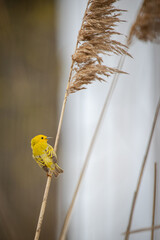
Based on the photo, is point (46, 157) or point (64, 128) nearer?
point (46, 157)

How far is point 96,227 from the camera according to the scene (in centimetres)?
85

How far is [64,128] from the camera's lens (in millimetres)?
1091

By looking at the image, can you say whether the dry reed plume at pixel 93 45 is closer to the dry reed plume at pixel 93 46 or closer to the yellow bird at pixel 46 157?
the dry reed plume at pixel 93 46

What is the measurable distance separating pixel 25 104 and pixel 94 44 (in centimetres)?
67

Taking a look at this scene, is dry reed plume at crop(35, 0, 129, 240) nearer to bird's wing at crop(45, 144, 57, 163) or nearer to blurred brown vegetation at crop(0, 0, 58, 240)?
bird's wing at crop(45, 144, 57, 163)

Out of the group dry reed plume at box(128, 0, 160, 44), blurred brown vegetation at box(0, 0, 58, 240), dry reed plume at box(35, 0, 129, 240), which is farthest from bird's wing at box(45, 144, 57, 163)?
blurred brown vegetation at box(0, 0, 58, 240)

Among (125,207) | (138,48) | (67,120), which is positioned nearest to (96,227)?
(125,207)

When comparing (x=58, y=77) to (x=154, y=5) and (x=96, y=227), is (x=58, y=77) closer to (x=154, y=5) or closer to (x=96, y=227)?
(x=154, y=5)

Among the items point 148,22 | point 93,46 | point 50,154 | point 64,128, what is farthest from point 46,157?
point 64,128

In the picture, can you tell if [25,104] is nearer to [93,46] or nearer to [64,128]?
[64,128]

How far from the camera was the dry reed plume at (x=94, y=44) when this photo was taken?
49 centimetres

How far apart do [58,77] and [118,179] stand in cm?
56

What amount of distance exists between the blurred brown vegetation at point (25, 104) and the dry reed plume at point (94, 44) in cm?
48

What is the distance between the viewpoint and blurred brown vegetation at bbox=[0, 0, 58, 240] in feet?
3.23
